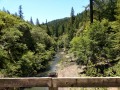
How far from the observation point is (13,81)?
581 centimetres

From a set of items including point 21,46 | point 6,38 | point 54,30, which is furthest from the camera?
point 54,30

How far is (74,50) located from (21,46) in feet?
27.7

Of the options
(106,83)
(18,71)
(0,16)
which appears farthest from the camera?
(0,16)

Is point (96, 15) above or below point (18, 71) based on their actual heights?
above

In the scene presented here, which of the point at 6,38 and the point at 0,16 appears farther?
the point at 0,16

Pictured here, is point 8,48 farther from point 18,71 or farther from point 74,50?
point 74,50

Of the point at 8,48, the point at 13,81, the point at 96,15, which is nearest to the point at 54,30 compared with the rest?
the point at 96,15

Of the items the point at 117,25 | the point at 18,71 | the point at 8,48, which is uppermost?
the point at 117,25

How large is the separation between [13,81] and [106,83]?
72.5 inches

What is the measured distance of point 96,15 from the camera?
53219 mm

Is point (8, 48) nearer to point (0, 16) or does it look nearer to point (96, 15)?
point (0, 16)

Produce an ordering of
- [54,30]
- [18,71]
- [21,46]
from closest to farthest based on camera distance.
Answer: [18,71] < [21,46] < [54,30]

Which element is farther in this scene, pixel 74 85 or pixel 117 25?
pixel 117 25

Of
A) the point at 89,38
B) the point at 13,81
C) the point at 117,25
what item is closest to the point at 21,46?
the point at 89,38
